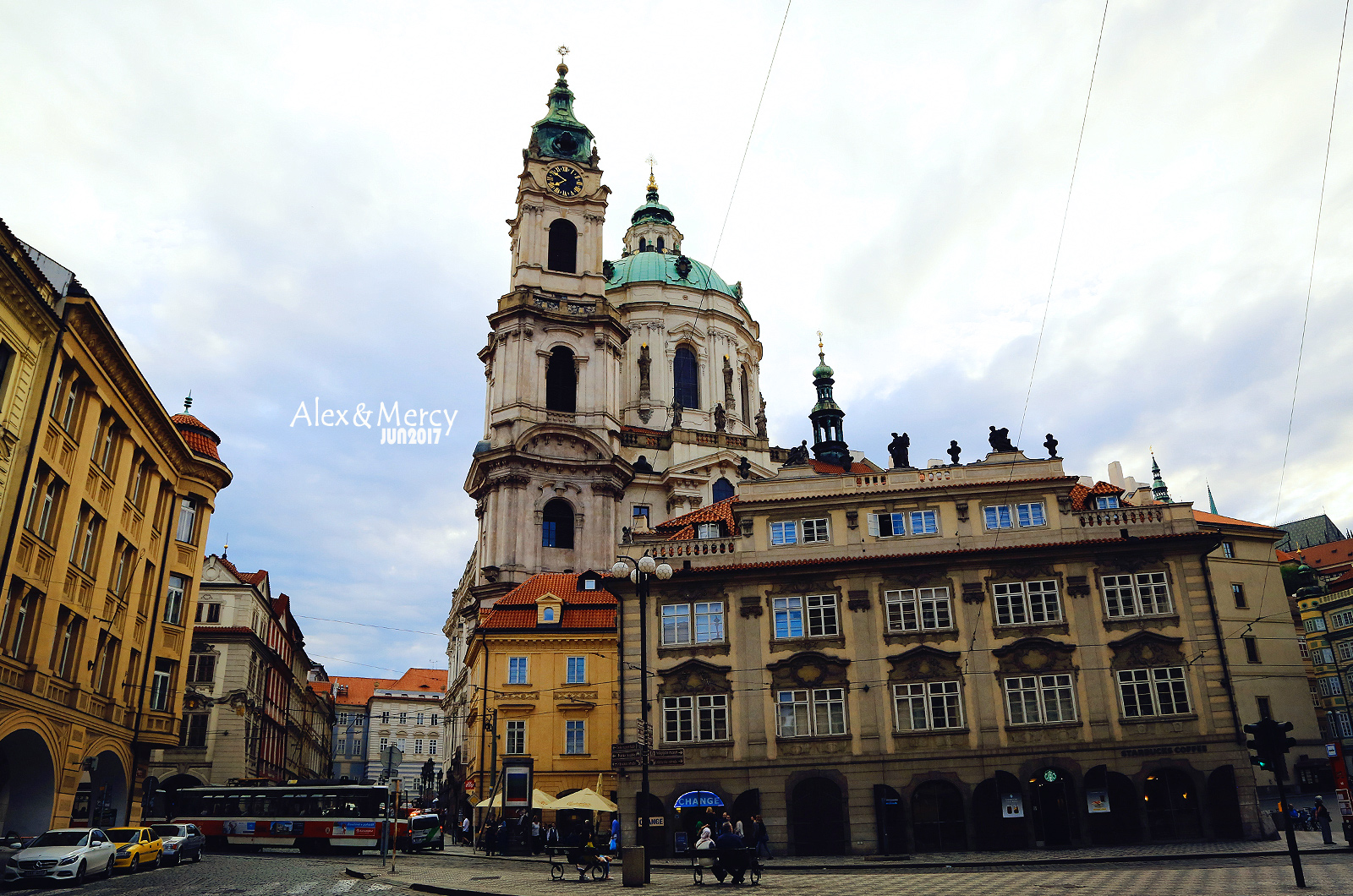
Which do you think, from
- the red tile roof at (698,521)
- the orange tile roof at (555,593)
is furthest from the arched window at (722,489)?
the red tile roof at (698,521)

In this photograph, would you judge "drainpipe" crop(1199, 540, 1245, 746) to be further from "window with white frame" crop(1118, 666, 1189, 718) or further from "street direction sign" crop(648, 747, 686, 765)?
"street direction sign" crop(648, 747, 686, 765)

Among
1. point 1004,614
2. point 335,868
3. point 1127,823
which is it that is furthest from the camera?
point 1004,614

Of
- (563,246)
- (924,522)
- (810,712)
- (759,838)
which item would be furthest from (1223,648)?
(563,246)

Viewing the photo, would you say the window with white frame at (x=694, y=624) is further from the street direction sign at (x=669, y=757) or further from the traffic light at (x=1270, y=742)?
the traffic light at (x=1270, y=742)

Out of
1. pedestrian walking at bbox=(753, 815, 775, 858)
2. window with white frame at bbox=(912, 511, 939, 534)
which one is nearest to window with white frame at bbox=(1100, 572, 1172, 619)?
window with white frame at bbox=(912, 511, 939, 534)

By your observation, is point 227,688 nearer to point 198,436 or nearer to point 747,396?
point 198,436

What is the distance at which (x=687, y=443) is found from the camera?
7631cm

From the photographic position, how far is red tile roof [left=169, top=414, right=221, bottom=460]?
4457 centimetres

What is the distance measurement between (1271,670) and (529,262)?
51325 mm

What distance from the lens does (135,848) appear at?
29.0 meters

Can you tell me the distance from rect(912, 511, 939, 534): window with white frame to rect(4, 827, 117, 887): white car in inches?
1083

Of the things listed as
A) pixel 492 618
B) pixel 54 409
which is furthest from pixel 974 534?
pixel 54 409

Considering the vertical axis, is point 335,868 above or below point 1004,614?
below

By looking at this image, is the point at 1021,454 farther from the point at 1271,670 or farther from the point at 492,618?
the point at 492,618
